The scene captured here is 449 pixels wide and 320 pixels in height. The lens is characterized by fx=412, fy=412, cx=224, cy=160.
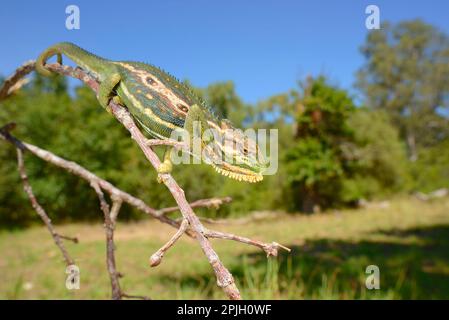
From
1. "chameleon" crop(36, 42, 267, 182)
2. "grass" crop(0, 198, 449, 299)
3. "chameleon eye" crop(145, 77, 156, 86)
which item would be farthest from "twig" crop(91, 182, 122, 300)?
"grass" crop(0, 198, 449, 299)

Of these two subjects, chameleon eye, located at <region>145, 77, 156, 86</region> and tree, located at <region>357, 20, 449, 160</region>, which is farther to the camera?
tree, located at <region>357, 20, 449, 160</region>

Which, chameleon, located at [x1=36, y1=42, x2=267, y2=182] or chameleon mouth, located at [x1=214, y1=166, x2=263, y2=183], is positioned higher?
chameleon, located at [x1=36, y1=42, x2=267, y2=182]

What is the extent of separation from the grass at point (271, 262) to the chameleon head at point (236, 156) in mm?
4011

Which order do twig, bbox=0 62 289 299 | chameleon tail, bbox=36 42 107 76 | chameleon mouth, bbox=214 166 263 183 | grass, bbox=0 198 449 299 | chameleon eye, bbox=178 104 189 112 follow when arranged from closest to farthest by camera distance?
twig, bbox=0 62 289 299 → chameleon mouth, bbox=214 166 263 183 → chameleon eye, bbox=178 104 189 112 → chameleon tail, bbox=36 42 107 76 → grass, bbox=0 198 449 299

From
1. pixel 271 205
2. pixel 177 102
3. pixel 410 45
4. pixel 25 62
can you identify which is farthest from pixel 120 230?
pixel 410 45

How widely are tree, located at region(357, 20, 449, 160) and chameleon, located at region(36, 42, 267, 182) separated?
48.6m

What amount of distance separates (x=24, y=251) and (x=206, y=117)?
16.2 m

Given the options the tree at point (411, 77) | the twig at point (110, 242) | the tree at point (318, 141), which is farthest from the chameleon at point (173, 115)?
the tree at point (411, 77)

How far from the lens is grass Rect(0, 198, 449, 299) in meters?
7.57

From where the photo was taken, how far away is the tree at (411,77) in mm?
45438

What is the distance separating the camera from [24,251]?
15539 millimetres

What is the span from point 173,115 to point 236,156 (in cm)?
38

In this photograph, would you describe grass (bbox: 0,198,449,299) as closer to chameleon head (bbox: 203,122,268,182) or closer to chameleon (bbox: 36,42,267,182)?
chameleon (bbox: 36,42,267,182)
